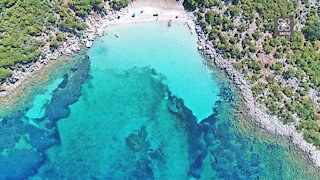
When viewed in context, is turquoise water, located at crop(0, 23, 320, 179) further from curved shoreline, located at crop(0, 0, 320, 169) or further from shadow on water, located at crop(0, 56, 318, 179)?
curved shoreline, located at crop(0, 0, 320, 169)

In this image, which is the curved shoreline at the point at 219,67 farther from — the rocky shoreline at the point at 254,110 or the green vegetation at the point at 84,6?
the green vegetation at the point at 84,6

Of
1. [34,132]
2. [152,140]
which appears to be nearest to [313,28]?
[152,140]

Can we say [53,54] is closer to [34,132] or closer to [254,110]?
[34,132]

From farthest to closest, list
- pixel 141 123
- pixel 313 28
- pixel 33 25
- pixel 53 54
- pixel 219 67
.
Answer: pixel 219 67, pixel 141 123, pixel 53 54, pixel 313 28, pixel 33 25

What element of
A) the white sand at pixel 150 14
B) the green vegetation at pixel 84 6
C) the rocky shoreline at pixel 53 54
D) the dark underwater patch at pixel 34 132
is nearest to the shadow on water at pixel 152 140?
the dark underwater patch at pixel 34 132

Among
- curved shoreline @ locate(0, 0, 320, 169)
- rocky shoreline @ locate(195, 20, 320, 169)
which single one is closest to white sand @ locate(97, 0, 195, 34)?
curved shoreline @ locate(0, 0, 320, 169)

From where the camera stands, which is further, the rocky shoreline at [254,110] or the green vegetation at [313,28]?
the rocky shoreline at [254,110]
